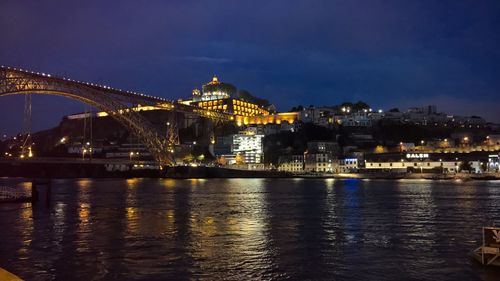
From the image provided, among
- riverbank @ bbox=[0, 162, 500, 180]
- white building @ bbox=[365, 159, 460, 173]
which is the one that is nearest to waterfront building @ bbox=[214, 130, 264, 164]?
riverbank @ bbox=[0, 162, 500, 180]

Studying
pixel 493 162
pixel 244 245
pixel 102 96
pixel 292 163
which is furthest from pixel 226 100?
pixel 244 245

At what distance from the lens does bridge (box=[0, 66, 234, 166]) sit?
49719 millimetres

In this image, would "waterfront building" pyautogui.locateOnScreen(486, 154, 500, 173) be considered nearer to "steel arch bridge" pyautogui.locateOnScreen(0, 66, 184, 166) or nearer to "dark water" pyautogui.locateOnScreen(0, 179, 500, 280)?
"steel arch bridge" pyautogui.locateOnScreen(0, 66, 184, 166)

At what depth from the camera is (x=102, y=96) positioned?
210 feet

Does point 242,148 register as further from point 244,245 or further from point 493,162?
point 244,245

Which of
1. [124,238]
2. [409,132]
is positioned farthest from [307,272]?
[409,132]

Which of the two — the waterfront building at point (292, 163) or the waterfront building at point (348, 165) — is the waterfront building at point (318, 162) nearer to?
the waterfront building at point (292, 163)

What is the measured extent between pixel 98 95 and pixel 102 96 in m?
0.56

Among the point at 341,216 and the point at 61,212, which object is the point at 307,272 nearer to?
the point at 341,216

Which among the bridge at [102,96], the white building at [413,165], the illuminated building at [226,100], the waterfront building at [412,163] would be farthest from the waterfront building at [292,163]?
the illuminated building at [226,100]

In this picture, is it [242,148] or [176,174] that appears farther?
[242,148]

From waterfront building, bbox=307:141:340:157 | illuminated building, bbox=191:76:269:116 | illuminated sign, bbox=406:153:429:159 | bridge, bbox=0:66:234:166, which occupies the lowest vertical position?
illuminated sign, bbox=406:153:429:159

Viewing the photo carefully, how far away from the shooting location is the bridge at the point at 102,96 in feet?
163

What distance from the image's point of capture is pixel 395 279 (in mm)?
11227
